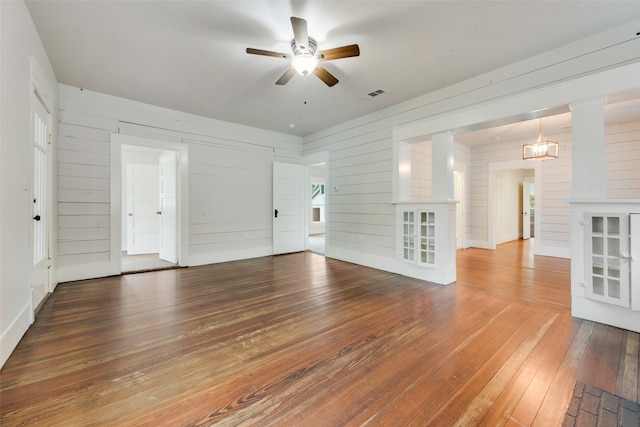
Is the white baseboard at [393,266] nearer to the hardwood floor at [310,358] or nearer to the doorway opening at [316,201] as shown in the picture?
the hardwood floor at [310,358]

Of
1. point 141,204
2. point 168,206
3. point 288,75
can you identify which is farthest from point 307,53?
point 141,204

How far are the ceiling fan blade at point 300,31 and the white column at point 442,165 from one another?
244 cm

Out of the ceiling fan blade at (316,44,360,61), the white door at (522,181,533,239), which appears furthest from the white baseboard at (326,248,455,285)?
the white door at (522,181,533,239)

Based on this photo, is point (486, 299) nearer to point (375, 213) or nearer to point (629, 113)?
point (375, 213)

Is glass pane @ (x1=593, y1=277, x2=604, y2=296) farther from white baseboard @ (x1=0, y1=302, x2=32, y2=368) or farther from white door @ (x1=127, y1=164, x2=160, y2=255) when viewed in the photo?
white door @ (x1=127, y1=164, x2=160, y2=255)

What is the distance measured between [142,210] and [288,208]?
3.46 m

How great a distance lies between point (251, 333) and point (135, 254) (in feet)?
17.0

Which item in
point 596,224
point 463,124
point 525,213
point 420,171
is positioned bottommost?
point 596,224

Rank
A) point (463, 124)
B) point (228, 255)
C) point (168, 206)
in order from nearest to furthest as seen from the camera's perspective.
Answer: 1. point (463, 124)
2. point (168, 206)
3. point (228, 255)

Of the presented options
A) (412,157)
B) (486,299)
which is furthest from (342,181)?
(486,299)

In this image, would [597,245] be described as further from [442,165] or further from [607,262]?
[442,165]

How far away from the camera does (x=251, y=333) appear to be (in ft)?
7.70

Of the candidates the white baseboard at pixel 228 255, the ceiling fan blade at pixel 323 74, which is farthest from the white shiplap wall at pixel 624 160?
the white baseboard at pixel 228 255

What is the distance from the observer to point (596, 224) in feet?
8.52
